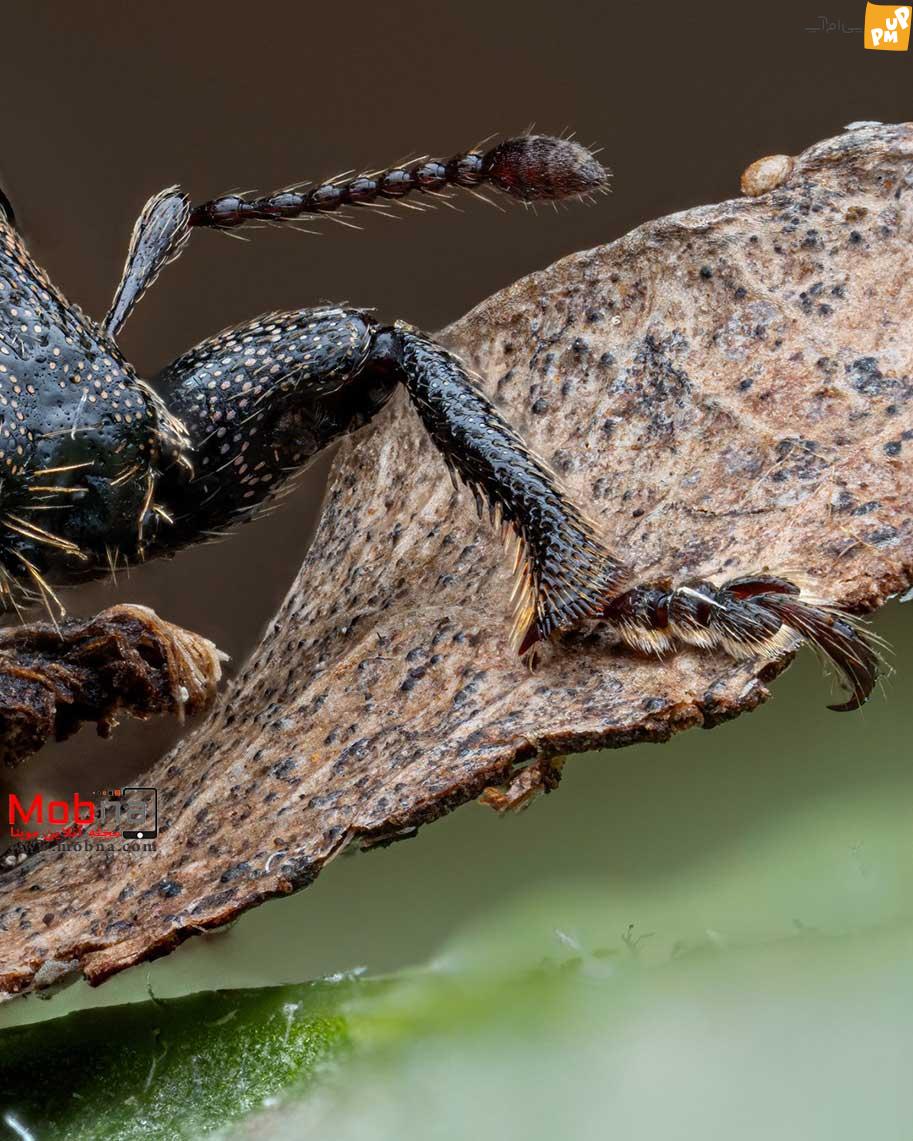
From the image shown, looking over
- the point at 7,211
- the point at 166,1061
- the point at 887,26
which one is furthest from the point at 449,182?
the point at 166,1061

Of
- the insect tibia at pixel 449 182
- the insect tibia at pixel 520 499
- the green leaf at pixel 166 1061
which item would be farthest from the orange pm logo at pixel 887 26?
the green leaf at pixel 166 1061

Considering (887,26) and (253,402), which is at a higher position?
(887,26)

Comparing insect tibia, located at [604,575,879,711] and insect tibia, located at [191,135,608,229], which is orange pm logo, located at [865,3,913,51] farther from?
insect tibia, located at [604,575,879,711]

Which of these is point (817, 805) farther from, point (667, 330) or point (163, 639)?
point (163, 639)

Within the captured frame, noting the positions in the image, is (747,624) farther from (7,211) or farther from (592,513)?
(7,211)

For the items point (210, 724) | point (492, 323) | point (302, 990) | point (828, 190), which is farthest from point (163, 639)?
point (828, 190)

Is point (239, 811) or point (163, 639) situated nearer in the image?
point (239, 811)
